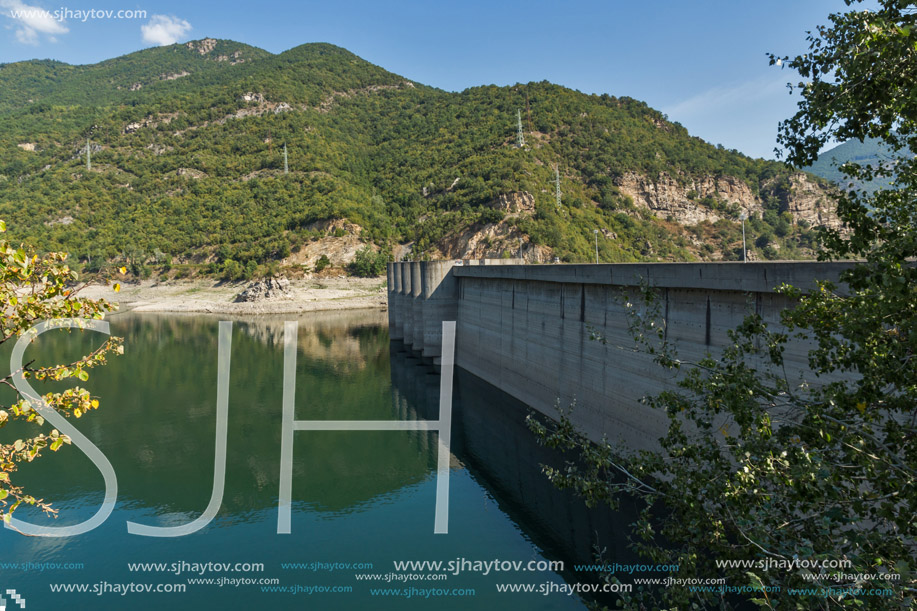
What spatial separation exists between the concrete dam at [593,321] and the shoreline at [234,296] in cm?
4405

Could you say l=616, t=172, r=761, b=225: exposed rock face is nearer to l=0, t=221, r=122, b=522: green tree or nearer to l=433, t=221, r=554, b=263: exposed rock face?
l=433, t=221, r=554, b=263: exposed rock face

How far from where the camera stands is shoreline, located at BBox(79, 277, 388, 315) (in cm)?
7650

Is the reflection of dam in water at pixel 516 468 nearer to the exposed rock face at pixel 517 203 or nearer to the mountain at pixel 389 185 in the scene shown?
the mountain at pixel 389 185

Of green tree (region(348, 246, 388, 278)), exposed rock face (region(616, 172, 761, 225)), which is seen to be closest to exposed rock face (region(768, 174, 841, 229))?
exposed rock face (region(616, 172, 761, 225))

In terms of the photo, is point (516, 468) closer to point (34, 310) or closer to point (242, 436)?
point (242, 436)

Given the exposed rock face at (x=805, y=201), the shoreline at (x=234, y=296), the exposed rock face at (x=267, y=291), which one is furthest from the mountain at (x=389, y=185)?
the exposed rock face at (x=267, y=291)

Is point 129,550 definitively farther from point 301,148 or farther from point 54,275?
point 301,148

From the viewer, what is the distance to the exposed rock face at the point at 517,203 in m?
82.5

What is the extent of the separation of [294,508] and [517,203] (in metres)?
71.2

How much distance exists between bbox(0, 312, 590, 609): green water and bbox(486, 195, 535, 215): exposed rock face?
54.7 metres

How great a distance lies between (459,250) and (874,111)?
8047 cm

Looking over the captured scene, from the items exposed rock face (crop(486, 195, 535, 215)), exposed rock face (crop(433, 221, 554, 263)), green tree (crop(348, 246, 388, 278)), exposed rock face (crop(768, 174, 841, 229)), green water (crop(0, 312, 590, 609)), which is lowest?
green water (crop(0, 312, 590, 609))

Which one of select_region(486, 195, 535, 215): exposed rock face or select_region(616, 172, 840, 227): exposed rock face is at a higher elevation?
select_region(616, 172, 840, 227): exposed rock face

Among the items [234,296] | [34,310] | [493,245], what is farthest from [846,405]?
[234,296]
